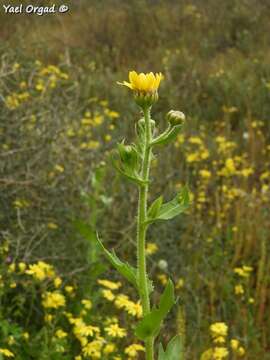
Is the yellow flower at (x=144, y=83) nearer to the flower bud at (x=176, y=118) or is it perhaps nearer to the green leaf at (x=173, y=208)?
the flower bud at (x=176, y=118)

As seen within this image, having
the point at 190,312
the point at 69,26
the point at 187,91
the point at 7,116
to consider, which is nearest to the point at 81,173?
the point at 7,116

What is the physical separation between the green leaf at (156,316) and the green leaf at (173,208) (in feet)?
0.58

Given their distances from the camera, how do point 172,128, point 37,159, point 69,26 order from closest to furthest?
point 172,128 → point 37,159 → point 69,26

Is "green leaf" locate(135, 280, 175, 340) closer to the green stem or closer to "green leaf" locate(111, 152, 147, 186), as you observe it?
the green stem

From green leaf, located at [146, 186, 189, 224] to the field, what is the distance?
0.20m

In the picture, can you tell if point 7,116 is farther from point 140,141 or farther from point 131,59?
point 131,59

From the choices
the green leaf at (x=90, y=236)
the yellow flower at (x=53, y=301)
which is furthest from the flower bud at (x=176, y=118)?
the green leaf at (x=90, y=236)

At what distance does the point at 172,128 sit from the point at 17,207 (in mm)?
1385

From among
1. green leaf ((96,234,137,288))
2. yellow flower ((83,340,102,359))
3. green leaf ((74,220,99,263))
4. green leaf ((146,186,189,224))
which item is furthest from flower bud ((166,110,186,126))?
green leaf ((74,220,99,263))

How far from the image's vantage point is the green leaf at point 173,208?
1.58m

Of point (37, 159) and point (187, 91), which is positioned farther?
point (187, 91)

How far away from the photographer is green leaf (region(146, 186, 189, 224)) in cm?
158

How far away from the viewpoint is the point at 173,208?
159 cm

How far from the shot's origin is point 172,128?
1562mm
